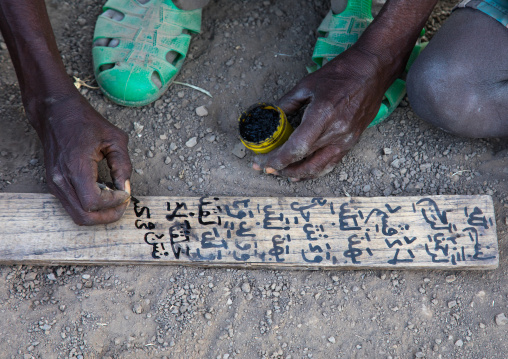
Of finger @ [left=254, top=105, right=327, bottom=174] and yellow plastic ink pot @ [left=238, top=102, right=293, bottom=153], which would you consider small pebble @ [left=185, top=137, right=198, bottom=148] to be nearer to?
yellow plastic ink pot @ [left=238, top=102, right=293, bottom=153]

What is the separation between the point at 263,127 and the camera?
1711 mm

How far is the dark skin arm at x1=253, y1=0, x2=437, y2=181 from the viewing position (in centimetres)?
162

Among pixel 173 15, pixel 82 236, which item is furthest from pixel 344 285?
pixel 173 15

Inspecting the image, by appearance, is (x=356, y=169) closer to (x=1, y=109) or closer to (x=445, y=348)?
(x=445, y=348)

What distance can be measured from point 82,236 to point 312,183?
96 cm

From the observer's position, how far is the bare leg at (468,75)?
1707mm

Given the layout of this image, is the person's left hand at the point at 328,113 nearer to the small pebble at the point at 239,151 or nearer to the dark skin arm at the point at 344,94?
the dark skin arm at the point at 344,94

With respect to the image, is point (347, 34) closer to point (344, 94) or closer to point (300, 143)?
point (344, 94)

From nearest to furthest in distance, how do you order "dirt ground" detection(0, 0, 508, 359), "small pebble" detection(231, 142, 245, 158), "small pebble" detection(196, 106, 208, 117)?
1. "dirt ground" detection(0, 0, 508, 359)
2. "small pebble" detection(231, 142, 245, 158)
3. "small pebble" detection(196, 106, 208, 117)

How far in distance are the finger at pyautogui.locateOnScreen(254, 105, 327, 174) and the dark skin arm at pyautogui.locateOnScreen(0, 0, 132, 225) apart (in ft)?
1.85

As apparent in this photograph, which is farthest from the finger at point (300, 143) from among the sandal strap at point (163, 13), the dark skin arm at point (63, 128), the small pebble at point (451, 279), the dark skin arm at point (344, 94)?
the sandal strap at point (163, 13)

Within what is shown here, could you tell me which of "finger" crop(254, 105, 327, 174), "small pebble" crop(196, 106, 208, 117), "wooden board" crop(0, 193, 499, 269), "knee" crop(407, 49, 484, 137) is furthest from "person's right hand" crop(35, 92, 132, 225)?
"knee" crop(407, 49, 484, 137)

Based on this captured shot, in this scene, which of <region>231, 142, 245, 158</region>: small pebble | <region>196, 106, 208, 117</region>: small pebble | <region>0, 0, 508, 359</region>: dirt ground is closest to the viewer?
<region>0, 0, 508, 359</region>: dirt ground

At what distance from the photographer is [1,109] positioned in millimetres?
2076
